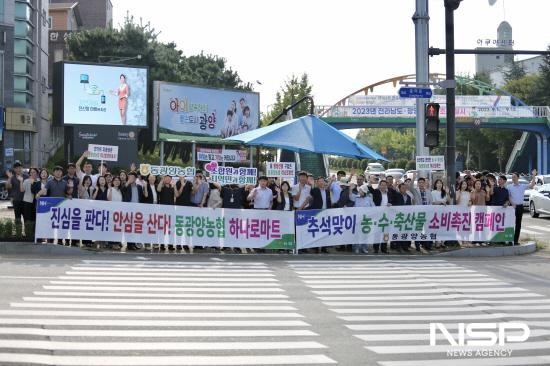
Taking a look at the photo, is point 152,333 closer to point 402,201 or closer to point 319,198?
point 319,198

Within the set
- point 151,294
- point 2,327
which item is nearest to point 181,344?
point 2,327

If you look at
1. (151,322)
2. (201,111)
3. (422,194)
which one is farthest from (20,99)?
(151,322)

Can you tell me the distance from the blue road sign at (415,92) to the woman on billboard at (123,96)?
2667cm

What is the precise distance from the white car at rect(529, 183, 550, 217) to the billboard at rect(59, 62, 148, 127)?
861 inches

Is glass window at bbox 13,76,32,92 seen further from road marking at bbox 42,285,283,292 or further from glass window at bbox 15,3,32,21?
road marking at bbox 42,285,283,292

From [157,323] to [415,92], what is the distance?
12.4 meters

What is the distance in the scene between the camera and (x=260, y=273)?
14.9 metres

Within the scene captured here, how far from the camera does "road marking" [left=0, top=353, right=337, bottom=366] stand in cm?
746

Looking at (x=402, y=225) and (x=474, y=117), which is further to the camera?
(x=474, y=117)

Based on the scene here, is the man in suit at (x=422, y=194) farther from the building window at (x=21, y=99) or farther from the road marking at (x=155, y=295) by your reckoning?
the building window at (x=21, y=99)

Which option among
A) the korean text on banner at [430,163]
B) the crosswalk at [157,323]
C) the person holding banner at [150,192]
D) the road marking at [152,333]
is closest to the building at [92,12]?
the korean text on banner at [430,163]

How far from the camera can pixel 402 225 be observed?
63.2ft

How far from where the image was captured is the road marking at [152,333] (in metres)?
8.73

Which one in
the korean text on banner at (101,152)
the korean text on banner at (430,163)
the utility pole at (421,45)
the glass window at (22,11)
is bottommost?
the korean text on banner at (430,163)
